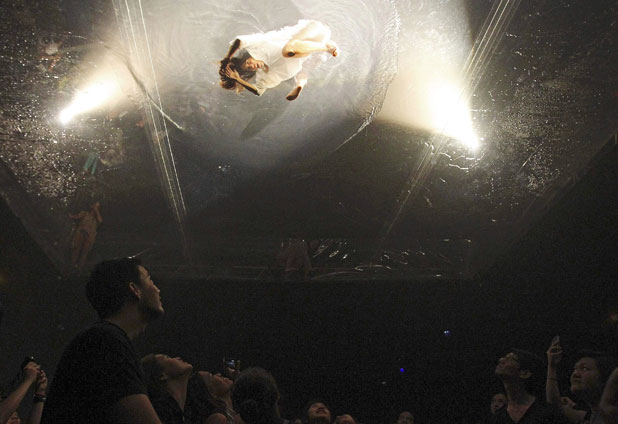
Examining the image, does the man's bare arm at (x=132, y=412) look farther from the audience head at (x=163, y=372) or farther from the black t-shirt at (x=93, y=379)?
the audience head at (x=163, y=372)

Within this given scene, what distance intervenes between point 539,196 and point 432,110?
1485 mm

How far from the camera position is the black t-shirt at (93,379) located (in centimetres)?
112

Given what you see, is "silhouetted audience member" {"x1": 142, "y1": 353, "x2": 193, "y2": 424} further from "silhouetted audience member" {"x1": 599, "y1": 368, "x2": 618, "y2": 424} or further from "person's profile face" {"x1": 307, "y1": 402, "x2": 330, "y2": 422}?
"silhouetted audience member" {"x1": 599, "y1": 368, "x2": 618, "y2": 424}

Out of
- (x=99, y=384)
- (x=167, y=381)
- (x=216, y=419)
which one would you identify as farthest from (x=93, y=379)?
(x=216, y=419)

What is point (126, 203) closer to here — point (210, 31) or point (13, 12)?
point (13, 12)

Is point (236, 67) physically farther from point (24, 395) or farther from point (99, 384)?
point (24, 395)

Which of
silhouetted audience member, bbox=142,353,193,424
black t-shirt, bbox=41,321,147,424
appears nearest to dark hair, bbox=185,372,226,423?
silhouetted audience member, bbox=142,353,193,424

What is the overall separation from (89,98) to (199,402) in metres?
2.19

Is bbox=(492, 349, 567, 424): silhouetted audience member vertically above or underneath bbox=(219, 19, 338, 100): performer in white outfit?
underneath

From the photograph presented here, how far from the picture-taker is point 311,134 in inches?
120

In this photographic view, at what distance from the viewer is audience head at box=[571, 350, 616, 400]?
7.14 ft

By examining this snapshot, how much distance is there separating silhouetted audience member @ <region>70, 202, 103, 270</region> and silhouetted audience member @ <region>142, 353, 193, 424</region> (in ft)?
7.27

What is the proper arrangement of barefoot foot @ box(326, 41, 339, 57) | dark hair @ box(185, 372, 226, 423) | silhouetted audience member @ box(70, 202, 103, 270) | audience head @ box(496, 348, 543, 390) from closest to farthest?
dark hair @ box(185, 372, 226, 423) < barefoot foot @ box(326, 41, 339, 57) < audience head @ box(496, 348, 543, 390) < silhouetted audience member @ box(70, 202, 103, 270)

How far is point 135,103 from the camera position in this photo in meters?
3.08
